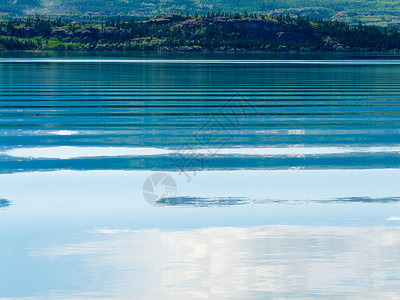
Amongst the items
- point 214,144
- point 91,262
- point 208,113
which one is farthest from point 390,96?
point 91,262

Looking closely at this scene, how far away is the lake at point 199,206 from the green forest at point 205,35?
119840 millimetres

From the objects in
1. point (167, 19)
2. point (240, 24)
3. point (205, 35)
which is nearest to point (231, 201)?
point (205, 35)

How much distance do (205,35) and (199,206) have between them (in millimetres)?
148264

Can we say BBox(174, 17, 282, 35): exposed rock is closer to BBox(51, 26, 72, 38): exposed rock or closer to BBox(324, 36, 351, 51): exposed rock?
BBox(324, 36, 351, 51): exposed rock

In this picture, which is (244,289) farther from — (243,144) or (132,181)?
(243,144)

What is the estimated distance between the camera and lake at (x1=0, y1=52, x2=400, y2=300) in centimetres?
423

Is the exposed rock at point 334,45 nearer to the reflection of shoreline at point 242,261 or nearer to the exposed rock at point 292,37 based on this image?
the exposed rock at point 292,37

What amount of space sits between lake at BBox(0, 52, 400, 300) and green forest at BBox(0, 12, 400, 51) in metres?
120

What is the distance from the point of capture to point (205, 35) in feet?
500

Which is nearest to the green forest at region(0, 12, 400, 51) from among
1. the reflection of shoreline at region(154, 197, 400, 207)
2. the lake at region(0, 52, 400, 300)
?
the lake at region(0, 52, 400, 300)

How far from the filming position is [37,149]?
9203 millimetres

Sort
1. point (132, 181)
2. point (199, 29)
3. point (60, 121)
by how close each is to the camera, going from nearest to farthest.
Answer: point (132, 181)
point (60, 121)
point (199, 29)

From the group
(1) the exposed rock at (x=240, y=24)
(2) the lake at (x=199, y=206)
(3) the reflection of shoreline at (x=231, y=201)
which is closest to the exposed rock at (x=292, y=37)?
(1) the exposed rock at (x=240, y=24)

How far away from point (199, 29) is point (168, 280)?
510 feet
